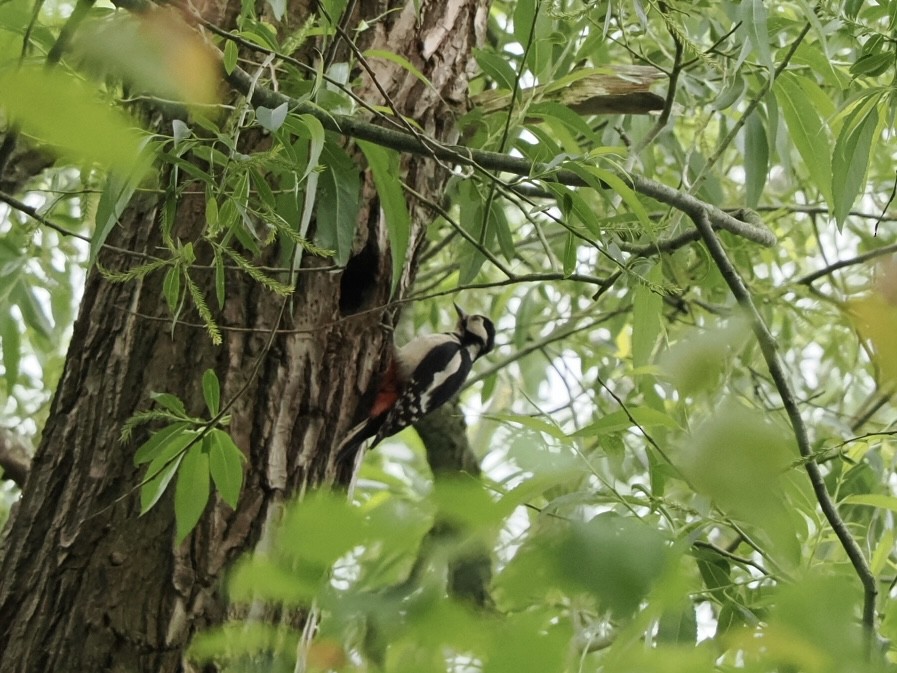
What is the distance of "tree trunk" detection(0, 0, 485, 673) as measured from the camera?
4.31 ft

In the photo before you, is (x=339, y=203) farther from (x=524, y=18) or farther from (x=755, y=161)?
(x=755, y=161)

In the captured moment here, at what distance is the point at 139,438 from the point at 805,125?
106cm

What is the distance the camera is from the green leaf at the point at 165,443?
1158 mm

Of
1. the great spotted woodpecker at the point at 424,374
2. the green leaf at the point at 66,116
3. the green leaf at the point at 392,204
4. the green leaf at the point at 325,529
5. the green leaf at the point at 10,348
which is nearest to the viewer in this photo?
the green leaf at the point at 66,116

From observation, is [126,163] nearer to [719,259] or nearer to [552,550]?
[552,550]

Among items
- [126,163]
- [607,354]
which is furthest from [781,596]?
[607,354]

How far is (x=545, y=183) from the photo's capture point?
1.21m

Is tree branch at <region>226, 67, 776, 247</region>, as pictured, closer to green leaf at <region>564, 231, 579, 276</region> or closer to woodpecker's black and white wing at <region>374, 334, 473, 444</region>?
green leaf at <region>564, 231, 579, 276</region>

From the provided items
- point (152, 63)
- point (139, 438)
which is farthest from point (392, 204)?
point (152, 63)

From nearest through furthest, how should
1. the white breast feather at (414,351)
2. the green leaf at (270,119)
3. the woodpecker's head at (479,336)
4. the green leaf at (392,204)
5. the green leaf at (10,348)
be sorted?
1. the green leaf at (270,119)
2. the green leaf at (392,204)
3. the green leaf at (10,348)
4. the white breast feather at (414,351)
5. the woodpecker's head at (479,336)

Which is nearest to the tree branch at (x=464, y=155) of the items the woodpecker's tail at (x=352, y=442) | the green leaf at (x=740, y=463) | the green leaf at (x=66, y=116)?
the woodpecker's tail at (x=352, y=442)

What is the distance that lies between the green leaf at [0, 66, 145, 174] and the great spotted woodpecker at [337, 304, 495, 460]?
1.65 meters

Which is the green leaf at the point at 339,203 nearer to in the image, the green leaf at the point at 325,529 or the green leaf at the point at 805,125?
the green leaf at the point at 805,125

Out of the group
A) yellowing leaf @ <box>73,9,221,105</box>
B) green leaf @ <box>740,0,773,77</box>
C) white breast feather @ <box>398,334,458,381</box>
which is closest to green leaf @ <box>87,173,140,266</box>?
yellowing leaf @ <box>73,9,221,105</box>
